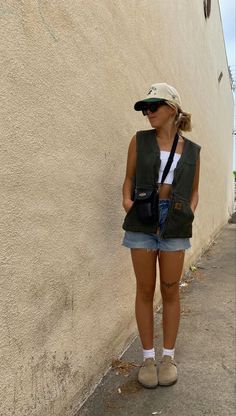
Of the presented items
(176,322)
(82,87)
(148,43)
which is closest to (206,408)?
(176,322)

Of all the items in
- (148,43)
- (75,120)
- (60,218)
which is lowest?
(60,218)

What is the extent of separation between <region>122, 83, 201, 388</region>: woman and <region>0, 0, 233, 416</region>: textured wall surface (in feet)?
0.78

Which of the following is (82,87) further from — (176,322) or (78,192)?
(176,322)

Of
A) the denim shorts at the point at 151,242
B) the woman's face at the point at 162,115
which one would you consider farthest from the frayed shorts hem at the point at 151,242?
the woman's face at the point at 162,115

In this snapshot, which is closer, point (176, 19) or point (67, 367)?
point (67, 367)

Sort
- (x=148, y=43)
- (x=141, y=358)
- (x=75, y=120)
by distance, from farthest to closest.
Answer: (x=148, y=43) → (x=141, y=358) → (x=75, y=120)

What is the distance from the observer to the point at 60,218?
2.37 m

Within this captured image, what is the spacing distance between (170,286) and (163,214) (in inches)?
19.1

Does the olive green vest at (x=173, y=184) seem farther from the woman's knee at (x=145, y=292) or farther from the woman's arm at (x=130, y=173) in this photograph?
the woman's knee at (x=145, y=292)

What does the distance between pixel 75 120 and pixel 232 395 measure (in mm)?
1889

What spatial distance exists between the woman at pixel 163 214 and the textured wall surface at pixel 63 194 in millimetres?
238

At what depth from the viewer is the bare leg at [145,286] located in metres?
2.84

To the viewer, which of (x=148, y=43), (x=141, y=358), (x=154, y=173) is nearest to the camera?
(x=154, y=173)

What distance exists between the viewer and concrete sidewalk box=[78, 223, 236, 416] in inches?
105
